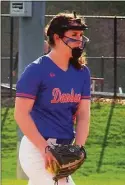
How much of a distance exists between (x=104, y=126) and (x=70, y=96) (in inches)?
346

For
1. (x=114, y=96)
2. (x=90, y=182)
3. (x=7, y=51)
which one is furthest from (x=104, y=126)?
(x=7, y=51)

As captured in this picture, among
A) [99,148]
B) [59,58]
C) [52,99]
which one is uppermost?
[59,58]

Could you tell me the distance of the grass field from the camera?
10073 millimetres

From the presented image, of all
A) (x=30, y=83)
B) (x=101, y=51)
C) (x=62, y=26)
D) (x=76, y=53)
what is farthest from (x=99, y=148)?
(x=101, y=51)

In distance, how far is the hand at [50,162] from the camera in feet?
15.9

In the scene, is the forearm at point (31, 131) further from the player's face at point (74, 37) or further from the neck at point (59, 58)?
the player's face at point (74, 37)

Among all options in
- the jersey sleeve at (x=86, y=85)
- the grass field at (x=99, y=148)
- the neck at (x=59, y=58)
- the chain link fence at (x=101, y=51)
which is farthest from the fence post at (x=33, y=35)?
the chain link fence at (x=101, y=51)

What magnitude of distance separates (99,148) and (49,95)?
753 centimetres

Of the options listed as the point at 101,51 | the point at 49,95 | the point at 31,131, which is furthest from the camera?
the point at 101,51

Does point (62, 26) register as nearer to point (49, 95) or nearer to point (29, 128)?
point (49, 95)

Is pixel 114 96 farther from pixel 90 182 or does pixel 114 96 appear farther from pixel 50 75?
pixel 50 75

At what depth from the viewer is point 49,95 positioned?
16.3 ft

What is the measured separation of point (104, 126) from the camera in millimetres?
13789

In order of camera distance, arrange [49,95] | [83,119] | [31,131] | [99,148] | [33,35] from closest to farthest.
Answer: [31,131]
[49,95]
[83,119]
[33,35]
[99,148]
